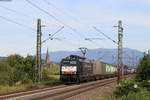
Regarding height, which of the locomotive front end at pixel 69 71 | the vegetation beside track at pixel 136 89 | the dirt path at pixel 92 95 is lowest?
the dirt path at pixel 92 95

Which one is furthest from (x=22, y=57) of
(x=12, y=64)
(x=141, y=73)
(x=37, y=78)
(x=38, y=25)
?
(x=141, y=73)

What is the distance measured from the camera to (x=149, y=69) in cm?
3822

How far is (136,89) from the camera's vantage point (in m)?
24.7

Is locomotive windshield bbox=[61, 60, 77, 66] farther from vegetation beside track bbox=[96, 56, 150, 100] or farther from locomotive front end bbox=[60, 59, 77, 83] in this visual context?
vegetation beside track bbox=[96, 56, 150, 100]

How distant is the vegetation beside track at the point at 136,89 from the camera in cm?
2079

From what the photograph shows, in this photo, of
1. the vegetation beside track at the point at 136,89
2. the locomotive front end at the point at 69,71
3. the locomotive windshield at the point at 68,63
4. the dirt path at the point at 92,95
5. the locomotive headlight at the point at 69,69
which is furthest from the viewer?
the locomotive windshield at the point at 68,63

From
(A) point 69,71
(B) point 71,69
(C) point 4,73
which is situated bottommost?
(C) point 4,73

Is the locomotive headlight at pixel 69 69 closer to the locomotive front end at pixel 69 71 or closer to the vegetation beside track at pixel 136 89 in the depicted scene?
the locomotive front end at pixel 69 71

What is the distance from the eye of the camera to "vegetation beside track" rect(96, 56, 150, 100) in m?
20.8

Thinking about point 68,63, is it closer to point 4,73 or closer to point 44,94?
point 4,73

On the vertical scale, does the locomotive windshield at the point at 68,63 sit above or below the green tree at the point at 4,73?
above

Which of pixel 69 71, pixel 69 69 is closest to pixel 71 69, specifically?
pixel 69 69

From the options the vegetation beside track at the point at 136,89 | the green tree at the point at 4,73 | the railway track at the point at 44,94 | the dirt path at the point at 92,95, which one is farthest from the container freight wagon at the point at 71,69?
the dirt path at the point at 92,95

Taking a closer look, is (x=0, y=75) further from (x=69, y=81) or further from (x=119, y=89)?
(x=119, y=89)
